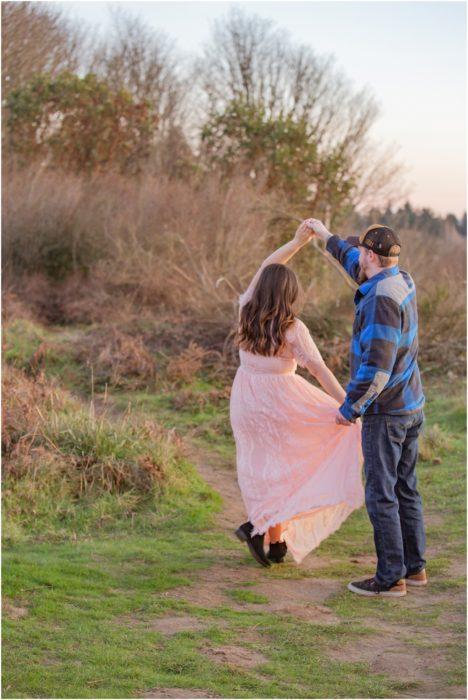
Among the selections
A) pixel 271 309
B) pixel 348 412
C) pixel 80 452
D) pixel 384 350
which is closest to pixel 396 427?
pixel 348 412

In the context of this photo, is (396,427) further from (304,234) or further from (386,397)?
(304,234)

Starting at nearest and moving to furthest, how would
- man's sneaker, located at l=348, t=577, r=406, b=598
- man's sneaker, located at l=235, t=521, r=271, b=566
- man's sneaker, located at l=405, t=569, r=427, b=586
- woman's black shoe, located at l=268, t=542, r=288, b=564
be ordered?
man's sneaker, located at l=348, t=577, r=406, b=598
man's sneaker, located at l=405, t=569, r=427, b=586
man's sneaker, located at l=235, t=521, r=271, b=566
woman's black shoe, located at l=268, t=542, r=288, b=564

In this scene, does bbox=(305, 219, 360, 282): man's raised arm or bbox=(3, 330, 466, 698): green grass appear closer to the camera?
bbox=(3, 330, 466, 698): green grass

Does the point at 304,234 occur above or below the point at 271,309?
above

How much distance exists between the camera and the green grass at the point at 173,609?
191 inches

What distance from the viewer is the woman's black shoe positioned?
678 cm

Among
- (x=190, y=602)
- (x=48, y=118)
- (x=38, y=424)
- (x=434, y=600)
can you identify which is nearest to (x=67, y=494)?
(x=38, y=424)

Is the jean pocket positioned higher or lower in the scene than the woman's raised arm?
lower

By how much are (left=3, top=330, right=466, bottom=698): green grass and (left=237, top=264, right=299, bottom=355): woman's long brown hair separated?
5.21 ft

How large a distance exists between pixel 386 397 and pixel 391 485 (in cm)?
54

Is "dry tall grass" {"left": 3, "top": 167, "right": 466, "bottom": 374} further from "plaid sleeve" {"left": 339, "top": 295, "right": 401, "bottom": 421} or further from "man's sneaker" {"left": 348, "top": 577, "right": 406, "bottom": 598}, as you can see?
"plaid sleeve" {"left": 339, "top": 295, "right": 401, "bottom": 421}

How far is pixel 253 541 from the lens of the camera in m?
6.64

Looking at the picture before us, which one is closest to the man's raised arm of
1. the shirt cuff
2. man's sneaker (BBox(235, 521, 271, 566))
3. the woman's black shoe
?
the shirt cuff

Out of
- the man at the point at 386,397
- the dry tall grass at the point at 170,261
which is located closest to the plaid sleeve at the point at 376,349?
the man at the point at 386,397
